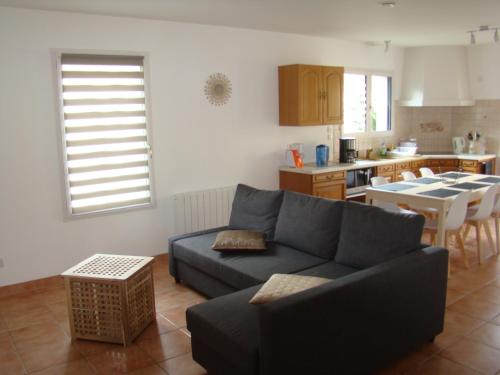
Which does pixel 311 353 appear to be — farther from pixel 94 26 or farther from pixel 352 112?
pixel 352 112

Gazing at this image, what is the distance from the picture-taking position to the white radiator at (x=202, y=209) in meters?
5.06

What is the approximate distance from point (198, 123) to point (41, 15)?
1.87m

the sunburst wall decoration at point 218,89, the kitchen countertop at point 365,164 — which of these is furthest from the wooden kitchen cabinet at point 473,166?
the sunburst wall decoration at point 218,89

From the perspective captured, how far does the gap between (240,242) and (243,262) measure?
261 mm

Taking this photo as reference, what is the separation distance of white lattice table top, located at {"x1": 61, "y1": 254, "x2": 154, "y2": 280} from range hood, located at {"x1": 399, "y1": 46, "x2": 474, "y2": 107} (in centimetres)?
571

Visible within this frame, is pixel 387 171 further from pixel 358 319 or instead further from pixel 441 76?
pixel 358 319

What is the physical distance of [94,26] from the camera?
4355 mm

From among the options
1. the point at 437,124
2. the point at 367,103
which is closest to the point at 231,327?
the point at 367,103

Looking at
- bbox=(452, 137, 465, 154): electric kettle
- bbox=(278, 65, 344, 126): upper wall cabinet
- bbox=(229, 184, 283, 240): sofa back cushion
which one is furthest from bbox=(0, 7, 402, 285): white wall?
bbox=(452, 137, 465, 154): electric kettle

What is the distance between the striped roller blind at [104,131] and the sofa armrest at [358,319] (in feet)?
9.42

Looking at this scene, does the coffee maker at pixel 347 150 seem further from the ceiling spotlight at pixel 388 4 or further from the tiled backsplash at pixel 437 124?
the ceiling spotlight at pixel 388 4

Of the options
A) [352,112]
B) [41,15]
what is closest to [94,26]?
[41,15]

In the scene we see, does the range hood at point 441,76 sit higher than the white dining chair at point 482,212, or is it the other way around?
the range hood at point 441,76

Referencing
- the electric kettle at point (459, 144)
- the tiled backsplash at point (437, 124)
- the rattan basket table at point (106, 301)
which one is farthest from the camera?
the tiled backsplash at point (437, 124)
